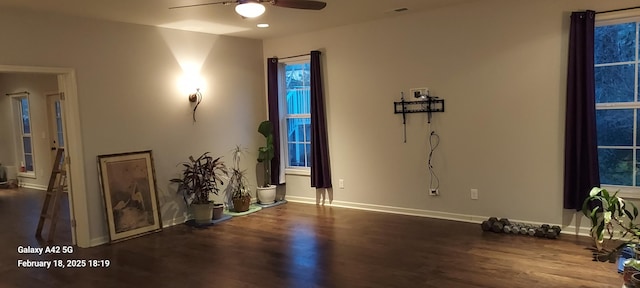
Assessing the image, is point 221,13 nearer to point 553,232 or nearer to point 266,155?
point 266,155

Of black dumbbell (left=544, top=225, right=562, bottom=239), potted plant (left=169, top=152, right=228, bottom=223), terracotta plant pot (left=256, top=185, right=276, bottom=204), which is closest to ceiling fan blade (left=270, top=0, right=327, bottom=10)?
potted plant (left=169, top=152, right=228, bottom=223)

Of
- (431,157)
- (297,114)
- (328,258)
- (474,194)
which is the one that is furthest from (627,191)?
(297,114)

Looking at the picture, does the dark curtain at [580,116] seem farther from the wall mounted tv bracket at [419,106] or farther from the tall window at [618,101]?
the wall mounted tv bracket at [419,106]

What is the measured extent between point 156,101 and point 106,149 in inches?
32.9

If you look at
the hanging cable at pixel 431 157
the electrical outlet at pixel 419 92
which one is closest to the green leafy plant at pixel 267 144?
the electrical outlet at pixel 419 92

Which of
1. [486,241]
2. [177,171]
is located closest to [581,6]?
[486,241]

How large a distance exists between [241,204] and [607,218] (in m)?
4.21

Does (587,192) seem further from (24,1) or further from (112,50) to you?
(24,1)

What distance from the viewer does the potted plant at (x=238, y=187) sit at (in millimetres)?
6238

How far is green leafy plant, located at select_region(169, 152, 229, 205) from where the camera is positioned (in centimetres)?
568

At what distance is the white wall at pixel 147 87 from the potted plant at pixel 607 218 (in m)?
4.42

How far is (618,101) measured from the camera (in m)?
4.36

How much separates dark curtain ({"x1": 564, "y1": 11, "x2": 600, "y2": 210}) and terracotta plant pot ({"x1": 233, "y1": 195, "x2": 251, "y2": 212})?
3867 millimetres

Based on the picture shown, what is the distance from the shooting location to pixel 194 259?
14.2 ft
